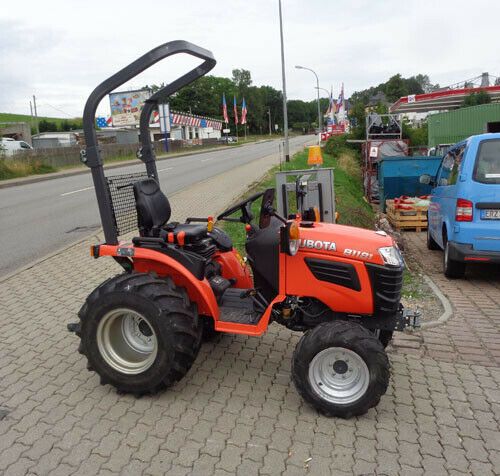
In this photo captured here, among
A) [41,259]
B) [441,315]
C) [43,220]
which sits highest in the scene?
[41,259]

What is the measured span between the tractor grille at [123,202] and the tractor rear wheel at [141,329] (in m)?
0.47

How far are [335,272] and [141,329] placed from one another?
1.47 meters

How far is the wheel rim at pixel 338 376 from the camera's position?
3.16 meters

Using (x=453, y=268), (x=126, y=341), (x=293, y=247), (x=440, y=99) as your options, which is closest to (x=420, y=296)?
(x=453, y=268)

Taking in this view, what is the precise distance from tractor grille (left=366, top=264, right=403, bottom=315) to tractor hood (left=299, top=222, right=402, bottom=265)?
54 millimetres

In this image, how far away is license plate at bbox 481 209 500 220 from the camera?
577cm

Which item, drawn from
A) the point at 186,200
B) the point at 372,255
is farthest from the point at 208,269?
the point at 186,200

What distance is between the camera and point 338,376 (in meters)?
3.24

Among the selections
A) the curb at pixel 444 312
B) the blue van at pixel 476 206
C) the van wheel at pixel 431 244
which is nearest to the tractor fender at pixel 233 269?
the curb at pixel 444 312

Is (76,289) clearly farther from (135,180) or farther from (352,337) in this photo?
(352,337)

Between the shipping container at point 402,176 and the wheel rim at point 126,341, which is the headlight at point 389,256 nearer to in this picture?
the wheel rim at point 126,341

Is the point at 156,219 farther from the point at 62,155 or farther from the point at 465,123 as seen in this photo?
the point at 62,155

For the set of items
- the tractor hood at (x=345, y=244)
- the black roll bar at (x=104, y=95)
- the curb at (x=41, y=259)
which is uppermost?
the black roll bar at (x=104, y=95)

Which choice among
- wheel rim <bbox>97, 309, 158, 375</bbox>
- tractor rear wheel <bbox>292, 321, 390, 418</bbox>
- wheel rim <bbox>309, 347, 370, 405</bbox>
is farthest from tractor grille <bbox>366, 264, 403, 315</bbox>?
wheel rim <bbox>97, 309, 158, 375</bbox>
